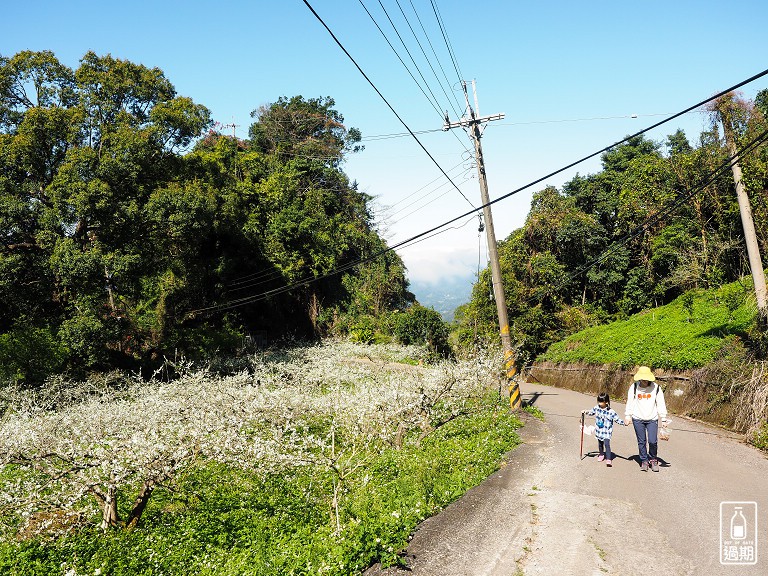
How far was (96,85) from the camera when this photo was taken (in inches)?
779

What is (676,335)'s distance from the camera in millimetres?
20125

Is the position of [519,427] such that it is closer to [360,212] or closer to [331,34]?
[331,34]

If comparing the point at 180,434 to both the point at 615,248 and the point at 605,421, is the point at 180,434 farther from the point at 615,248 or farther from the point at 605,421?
the point at 615,248

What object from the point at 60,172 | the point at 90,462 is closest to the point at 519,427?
the point at 90,462

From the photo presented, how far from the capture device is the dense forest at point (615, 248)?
2811 cm

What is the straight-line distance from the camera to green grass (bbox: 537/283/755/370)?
1697 cm

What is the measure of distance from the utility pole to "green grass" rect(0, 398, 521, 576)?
496 centimetres

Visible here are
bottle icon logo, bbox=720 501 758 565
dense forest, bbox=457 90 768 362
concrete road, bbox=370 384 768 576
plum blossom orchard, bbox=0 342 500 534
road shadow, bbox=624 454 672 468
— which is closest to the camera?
bottle icon logo, bbox=720 501 758 565

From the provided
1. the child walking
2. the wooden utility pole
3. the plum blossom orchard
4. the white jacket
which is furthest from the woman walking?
the wooden utility pole

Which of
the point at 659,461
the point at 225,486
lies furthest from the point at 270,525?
the point at 659,461

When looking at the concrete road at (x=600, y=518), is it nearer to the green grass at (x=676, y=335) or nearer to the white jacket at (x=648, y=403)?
the white jacket at (x=648, y=403)

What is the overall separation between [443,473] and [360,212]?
38032mm

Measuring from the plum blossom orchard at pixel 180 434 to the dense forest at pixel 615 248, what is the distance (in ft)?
50.0

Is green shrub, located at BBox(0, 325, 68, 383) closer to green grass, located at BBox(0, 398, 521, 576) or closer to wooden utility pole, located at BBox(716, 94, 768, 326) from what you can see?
green grass, located at BBox(0, 398, 521, 576)
